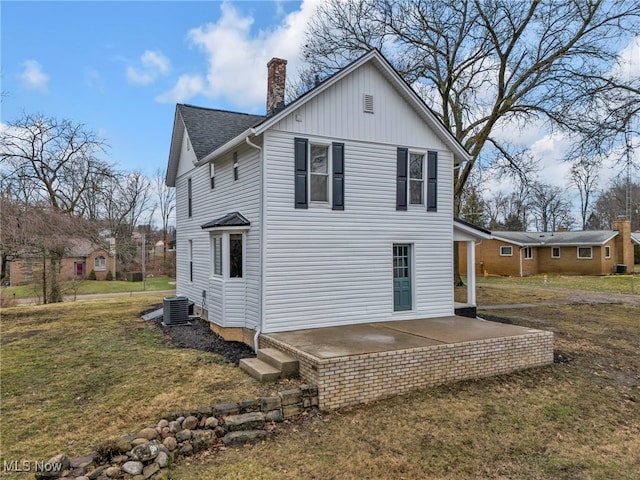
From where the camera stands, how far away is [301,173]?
368 inches

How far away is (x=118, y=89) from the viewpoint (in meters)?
15.2

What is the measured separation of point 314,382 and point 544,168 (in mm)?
18344

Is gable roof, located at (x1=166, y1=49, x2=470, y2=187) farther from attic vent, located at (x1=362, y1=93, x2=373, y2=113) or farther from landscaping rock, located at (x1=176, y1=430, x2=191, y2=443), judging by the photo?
landscaping rock, located at (x1=176, y1=430, x2=191, y2=443)

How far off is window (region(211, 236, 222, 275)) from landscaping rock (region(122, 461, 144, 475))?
21.6ft

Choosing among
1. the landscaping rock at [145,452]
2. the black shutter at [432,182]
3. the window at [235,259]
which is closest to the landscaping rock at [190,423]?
the landscaping rock at [145,452]

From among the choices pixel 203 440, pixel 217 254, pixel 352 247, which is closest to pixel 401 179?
pixel 352 247

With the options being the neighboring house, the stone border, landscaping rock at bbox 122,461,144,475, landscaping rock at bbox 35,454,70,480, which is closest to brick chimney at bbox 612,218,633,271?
the neighboring house

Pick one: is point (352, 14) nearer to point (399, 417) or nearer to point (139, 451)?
point (399, 417)

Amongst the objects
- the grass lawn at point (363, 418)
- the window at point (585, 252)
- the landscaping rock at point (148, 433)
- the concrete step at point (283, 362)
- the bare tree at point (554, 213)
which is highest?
the bare tree at point (554, 213)

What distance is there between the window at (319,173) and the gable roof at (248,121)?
1198 millimetres

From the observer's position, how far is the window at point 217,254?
10883 mm

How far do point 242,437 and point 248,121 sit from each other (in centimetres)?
1093

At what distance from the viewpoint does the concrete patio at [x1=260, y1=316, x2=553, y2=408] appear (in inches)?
257

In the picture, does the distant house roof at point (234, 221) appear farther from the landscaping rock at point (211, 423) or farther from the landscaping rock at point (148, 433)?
the landscaping rock at point (148, 433)
